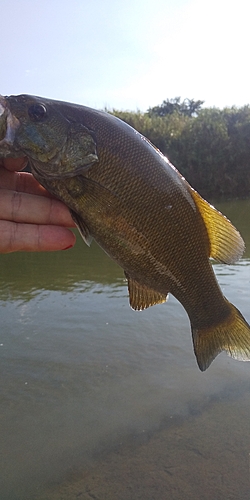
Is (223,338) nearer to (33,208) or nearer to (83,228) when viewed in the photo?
(83,228)

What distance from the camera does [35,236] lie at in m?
2.49

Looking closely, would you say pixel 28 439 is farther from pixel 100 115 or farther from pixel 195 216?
pixel 100 115

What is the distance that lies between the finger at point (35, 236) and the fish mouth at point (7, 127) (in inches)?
21.5

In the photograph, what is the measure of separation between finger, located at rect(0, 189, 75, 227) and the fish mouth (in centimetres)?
42

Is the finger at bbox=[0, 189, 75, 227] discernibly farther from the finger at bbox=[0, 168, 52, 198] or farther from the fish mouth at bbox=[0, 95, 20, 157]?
the fish mouth at bbox=[0, 95, 20, 157]

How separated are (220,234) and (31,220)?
1196 mm

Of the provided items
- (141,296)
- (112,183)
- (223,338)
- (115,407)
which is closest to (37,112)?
(112,183)

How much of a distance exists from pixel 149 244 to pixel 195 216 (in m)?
0.33

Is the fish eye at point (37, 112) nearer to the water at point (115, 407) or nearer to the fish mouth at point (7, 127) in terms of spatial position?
the fish mouth at point (7, 127)

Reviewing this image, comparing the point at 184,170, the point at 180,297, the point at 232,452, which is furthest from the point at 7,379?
the point at 184,170

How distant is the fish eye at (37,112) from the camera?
6.98ft

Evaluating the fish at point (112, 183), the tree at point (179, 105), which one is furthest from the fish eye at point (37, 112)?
the tree at point (179, 105)

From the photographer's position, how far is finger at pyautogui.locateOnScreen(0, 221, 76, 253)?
8.16 ft

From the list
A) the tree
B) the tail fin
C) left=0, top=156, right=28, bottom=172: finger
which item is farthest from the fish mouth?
the tree
